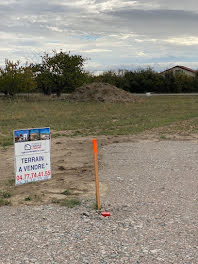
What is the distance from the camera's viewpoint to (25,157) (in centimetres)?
680

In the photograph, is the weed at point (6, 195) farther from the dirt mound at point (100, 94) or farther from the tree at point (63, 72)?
the tree at point (63, 72)

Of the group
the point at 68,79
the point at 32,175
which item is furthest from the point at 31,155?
the point at 68,79

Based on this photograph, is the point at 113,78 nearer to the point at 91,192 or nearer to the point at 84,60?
the point at 84,60

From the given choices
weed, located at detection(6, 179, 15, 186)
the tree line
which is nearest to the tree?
the tree line

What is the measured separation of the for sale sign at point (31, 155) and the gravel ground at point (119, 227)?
41.8 inches

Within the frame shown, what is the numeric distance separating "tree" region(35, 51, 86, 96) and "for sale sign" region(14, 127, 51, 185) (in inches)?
1436

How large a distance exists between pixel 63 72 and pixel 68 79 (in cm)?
122

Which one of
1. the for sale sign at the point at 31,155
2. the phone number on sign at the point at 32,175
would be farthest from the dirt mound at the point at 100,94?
the for sale sign at the point at 31,155

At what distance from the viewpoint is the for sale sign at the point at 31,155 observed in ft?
22.1

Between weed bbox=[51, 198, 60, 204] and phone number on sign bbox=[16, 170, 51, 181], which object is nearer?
weed bbox=[51, 198, 60, 204]

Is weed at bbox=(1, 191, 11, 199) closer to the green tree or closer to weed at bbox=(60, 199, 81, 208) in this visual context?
weed at bbox=(60, 199, 81, 208)

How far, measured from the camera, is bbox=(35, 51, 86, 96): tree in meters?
43.4

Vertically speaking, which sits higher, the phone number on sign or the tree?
the tree

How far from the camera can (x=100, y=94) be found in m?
37.5
